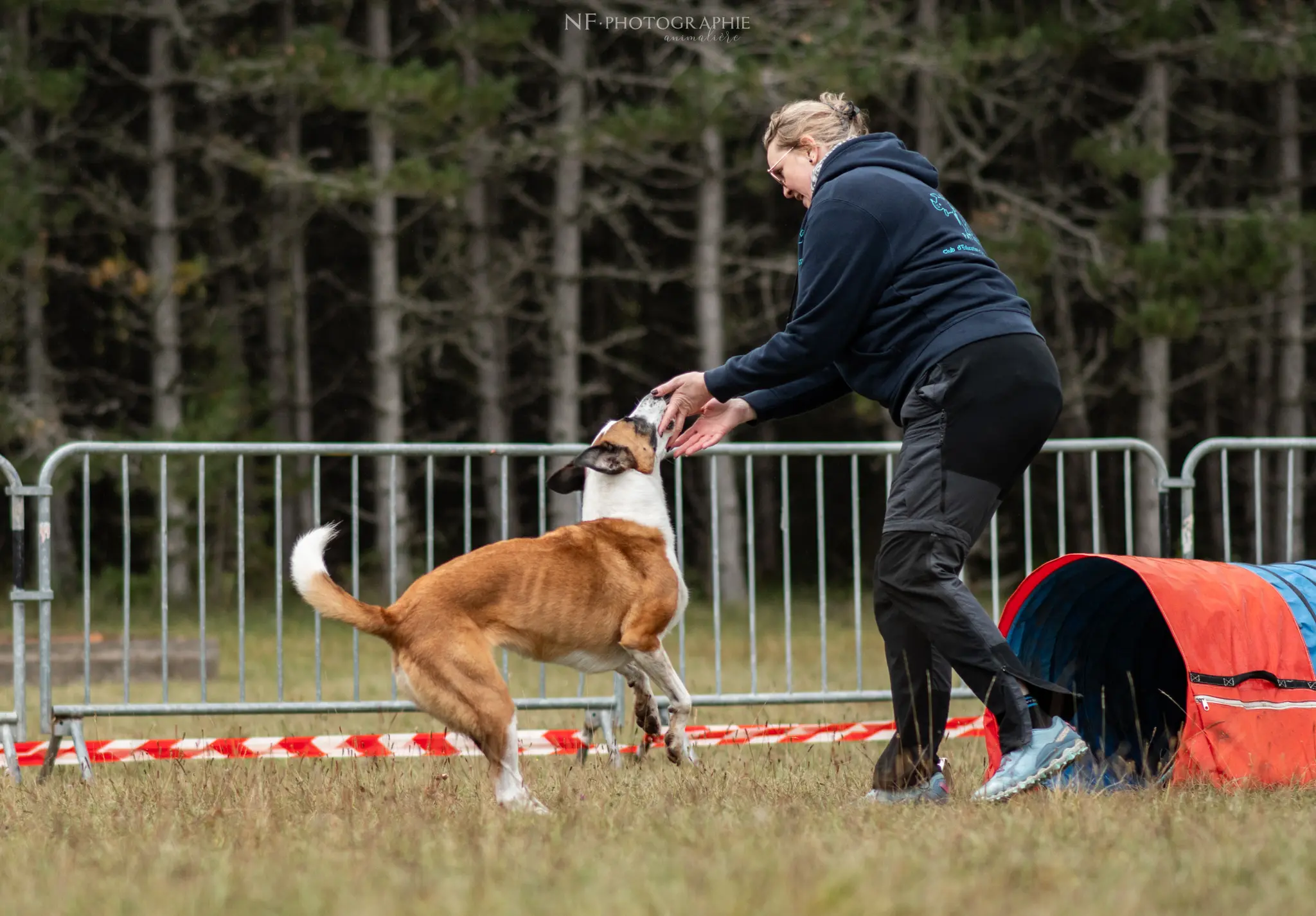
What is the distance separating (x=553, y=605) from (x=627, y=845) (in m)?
1.68

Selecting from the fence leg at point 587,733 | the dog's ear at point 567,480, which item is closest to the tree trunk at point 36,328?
the fence leg at point 587,733

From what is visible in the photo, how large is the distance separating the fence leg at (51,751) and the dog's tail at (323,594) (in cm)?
195

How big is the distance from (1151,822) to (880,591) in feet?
3.65

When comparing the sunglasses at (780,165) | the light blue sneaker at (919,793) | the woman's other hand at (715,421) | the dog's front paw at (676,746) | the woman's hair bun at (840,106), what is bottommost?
the dog's front paw at (676,746)

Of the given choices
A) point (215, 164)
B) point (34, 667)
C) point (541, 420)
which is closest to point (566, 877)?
point (34, 667)

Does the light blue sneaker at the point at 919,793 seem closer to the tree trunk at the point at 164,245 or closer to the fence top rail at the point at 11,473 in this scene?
the fence top rail at the point at 11,473

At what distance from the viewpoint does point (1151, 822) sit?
3.88 meters

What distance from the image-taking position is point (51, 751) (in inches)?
246

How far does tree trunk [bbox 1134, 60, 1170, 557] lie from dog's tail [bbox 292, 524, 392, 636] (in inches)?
525

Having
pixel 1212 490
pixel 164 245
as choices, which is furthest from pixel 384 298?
pixel 1212 490

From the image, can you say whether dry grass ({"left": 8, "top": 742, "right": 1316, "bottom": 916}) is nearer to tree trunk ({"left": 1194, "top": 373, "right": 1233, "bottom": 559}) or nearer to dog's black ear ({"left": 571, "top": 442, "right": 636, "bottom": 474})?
dog's black ear ({"left": 571, "top": 442, "right": 636, "bottom": 474})

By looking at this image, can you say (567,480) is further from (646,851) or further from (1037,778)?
(646,851)

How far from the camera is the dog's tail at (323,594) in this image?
4.91 metres

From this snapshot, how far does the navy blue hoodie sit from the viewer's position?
4.54m
